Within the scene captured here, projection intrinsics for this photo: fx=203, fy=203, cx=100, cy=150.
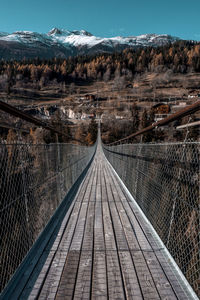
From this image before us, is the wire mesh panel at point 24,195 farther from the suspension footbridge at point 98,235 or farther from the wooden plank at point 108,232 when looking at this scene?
the wooden plank at point 108,232

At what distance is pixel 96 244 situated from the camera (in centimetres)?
224

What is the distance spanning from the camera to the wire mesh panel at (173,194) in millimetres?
1770

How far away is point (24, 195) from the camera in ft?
6.47

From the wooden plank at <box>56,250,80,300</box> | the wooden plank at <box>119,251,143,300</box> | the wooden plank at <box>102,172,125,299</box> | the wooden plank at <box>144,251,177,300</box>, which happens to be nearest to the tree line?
the wooden plank at <box>102,172,125,299</box>

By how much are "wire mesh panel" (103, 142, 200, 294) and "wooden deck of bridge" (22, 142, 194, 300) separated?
0.23 metres

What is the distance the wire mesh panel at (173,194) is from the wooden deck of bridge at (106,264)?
0.76 feet

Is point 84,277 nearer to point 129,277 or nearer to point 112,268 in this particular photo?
point 112,268

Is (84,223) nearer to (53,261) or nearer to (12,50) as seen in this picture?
(53,261)

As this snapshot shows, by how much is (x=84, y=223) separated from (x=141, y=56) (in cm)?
11624

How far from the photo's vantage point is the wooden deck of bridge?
157 cm

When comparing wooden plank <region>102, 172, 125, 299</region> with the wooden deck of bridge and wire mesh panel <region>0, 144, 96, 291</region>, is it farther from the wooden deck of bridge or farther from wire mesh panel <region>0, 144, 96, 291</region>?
wire mesh panel <region>0, 144, 96, 291</region>

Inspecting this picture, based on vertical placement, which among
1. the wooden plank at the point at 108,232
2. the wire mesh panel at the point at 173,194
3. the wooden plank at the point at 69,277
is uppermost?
the wire mesh panel at the point at 173,194

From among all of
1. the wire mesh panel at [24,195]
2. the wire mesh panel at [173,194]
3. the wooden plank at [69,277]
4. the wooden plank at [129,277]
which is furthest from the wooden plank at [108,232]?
the wire mesh panel at [24,195]

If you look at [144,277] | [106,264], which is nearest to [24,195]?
[106,264]
